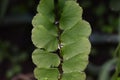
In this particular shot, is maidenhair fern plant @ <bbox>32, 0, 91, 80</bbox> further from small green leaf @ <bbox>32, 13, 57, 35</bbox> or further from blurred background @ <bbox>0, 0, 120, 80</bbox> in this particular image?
blurred background @ <bbox>0, 0, 120, 80</bbox>

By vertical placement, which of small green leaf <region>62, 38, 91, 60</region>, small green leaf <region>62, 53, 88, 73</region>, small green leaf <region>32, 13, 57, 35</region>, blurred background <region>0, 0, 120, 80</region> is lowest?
blurred background <region>0, 0, 120, 80</region>

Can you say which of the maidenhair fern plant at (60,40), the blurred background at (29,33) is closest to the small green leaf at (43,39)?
the maidenhair fern plant at (60,40)

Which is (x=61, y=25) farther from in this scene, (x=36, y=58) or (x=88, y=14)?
(x=88, y=14)

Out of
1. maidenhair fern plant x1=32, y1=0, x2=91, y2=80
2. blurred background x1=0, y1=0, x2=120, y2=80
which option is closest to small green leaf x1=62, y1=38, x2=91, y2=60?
maidenhair fern plant x1=32, y1=0, x2=91, y2=80

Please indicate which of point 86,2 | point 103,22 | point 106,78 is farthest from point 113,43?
point 106,78

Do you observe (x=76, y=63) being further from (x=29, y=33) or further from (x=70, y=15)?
(x=29, y=33)

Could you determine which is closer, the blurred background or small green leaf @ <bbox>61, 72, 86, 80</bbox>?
small green leaf @ <bbox>61, 72, 86, 80</bbox>

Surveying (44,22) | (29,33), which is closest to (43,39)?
(44,22)
